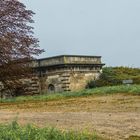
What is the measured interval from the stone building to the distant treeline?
504 millimetres

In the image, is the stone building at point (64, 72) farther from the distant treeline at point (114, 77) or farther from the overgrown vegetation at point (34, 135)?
the overgrown vegetation at point (34, 135)

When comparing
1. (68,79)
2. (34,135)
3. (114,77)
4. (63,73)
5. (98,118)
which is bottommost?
(34,135)

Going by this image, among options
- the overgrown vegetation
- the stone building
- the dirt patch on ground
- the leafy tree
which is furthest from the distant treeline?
the overgrown vegetation

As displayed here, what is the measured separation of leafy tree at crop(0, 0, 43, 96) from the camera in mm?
34031

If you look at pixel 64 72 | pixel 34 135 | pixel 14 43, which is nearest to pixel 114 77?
pixel 64 72

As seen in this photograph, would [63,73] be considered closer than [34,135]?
No

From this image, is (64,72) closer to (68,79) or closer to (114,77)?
(68,79)

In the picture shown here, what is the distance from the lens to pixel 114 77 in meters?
45.4

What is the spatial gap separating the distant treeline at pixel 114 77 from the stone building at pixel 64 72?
1.65ft

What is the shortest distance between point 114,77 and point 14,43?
42.8 feet

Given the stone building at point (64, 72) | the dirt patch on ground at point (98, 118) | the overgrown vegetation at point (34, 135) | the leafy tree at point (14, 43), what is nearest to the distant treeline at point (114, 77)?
the stone building at point (64, 72)

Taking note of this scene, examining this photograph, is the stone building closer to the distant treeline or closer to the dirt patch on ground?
the distant treeline

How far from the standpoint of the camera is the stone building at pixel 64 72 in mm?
43281

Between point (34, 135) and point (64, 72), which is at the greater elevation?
point (64, 72)
